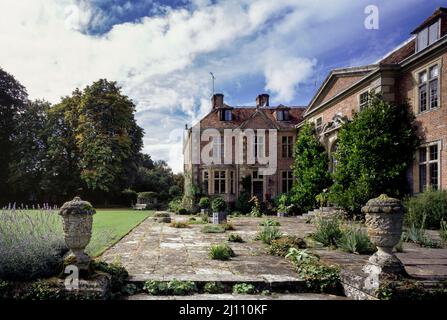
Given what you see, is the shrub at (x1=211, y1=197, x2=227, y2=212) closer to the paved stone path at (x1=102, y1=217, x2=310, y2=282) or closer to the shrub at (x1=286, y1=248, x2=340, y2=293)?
the paved stone path at (x1=102, y1=217, x2=310, y2=282)

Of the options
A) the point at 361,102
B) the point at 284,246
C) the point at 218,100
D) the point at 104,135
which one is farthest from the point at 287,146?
the point at 284,246

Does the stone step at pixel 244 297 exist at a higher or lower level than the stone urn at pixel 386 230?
lower

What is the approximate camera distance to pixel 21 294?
4527 mm

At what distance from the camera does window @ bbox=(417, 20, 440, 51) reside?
47.1ft

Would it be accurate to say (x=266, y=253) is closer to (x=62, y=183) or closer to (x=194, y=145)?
(x=194, y=145)

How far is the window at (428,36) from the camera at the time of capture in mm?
14344

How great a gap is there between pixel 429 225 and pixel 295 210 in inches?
471

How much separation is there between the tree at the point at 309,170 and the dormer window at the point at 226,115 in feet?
25.8

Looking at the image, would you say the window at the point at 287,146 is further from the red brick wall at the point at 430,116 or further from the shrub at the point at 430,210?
the shrub at the point at 430,210

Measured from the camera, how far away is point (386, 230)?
490 cm

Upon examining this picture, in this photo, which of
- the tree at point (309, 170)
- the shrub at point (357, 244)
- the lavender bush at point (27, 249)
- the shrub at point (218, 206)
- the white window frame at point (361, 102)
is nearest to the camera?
the lavender bush at point (27, 249)

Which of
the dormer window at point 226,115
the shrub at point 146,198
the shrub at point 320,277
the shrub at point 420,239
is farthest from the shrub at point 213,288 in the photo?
the shrub at point 146,198

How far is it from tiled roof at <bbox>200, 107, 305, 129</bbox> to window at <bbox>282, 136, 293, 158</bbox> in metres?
0.99
